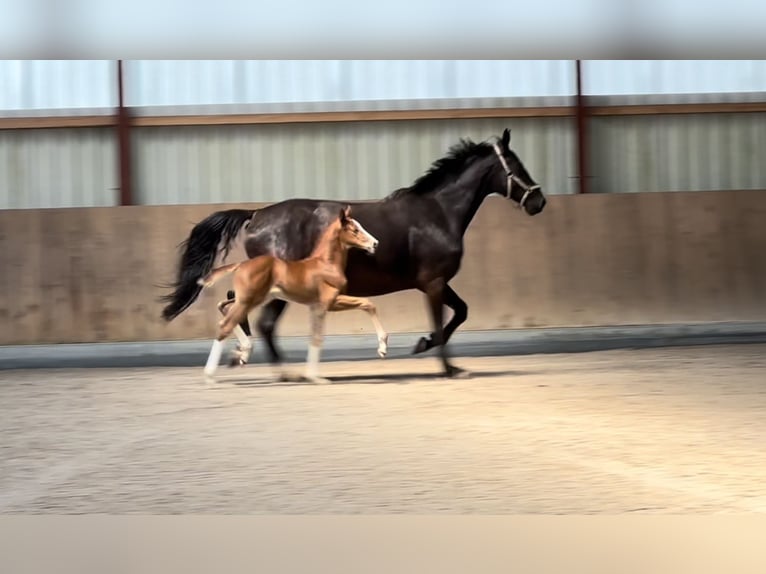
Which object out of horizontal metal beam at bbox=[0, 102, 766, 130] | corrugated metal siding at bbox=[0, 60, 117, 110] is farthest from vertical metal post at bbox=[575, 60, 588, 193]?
corrugated metal siding at bbox=[0, 60, 117, 110]

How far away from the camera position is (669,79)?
16.0 meters

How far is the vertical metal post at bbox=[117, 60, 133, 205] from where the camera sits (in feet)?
51.1

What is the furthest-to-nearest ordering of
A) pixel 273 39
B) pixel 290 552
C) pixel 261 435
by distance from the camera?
pixel 261 435 → pixel 290 552 → pixel 273 39

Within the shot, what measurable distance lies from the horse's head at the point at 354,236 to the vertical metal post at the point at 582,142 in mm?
6843

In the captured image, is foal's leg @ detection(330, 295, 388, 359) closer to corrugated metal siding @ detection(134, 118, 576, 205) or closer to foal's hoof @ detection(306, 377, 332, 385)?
foal's hoof @ detection(306, 377, 332, 385)

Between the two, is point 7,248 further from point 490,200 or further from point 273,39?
point 273,39

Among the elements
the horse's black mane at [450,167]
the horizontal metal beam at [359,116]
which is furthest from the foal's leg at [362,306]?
the horizontal metal beam at [359,116]

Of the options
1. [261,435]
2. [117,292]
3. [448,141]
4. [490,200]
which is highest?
[448,141]

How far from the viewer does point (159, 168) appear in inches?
628

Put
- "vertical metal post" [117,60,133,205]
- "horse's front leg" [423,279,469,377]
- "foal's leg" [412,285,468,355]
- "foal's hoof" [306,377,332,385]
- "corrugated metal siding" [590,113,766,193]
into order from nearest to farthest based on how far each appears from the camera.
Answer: "foal's hoof" [306,377,332,385] → "horse's front leg" [423,279,469,377] → "foal's leg" [412,285,468,355] → "vertical metal post" [117,60,133,205] → "corrugated metal siding" [590,113,766,193]

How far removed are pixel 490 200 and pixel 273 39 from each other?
41.6 ft

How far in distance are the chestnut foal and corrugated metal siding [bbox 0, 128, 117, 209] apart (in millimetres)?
6465

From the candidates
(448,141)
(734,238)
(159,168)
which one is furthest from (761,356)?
(159,168)

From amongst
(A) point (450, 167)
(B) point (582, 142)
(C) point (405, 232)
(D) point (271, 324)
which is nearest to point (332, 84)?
(B) point (582, 142)
